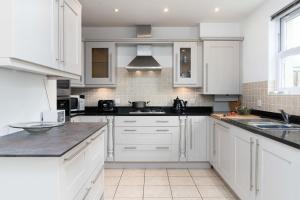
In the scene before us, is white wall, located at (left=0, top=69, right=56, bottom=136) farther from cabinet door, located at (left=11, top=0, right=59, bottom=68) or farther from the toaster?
the toaster

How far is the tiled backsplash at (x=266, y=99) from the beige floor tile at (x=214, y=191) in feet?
3.86

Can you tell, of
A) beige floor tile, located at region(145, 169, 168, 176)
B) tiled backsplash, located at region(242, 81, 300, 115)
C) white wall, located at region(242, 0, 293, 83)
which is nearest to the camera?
tiled backsplash, located at region(242, 81, 300, 115)

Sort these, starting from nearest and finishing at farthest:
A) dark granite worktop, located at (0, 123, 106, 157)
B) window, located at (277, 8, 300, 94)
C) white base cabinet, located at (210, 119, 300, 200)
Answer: dark granite worktop, located at (0, 123, 106, 157)
white base cabinet, located at (210, 119, 300, 200)
window, located at (277, 8, 300, 94)

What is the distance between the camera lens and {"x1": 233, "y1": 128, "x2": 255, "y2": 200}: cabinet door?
2.34 meters

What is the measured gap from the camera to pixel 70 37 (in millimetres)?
2363

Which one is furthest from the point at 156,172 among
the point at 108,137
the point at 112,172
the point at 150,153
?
the point at 108,137

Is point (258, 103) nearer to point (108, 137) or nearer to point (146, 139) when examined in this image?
point (146, 139)

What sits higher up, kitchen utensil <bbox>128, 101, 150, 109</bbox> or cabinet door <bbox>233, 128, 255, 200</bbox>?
kitchen utensil <bbox>128, 101, 150, 109</bbox>

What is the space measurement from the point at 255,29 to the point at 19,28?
328 cm

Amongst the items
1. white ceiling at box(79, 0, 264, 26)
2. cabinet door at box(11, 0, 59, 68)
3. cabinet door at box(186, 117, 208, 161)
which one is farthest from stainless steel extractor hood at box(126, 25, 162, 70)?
cabinet door at box(11, 0, 59, 68)

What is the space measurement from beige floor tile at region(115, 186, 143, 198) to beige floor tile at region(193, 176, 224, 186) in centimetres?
83

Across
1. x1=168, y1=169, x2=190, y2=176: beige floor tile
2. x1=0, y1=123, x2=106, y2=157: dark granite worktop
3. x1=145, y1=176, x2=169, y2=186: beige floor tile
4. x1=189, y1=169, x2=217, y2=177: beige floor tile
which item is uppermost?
x1=0, y1=123, x2=106, y2=157: dark granite worktop

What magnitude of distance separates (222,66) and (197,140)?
4.29 ft

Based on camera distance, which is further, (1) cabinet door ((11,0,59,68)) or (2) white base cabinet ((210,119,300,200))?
(2) white base cabinet ((210,119,300,200))
